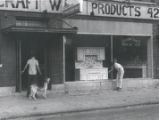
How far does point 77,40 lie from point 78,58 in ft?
2.98

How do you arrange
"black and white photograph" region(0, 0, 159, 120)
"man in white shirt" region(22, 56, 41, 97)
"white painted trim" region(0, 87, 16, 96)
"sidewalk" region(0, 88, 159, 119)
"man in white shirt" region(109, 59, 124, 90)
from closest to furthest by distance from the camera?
"sidewalk" region(0, 88, 159, 119), "black and white photograph" region(0, 0, 159, 120), "man in white shirt" region(22, 56, 41, 97), "white painted trim" region(0, 87, 16, 96), "man in white shirt" region(109, 59, 124, 90)

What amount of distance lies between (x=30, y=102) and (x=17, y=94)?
4.94ft

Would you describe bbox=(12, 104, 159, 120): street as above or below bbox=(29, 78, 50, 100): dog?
below

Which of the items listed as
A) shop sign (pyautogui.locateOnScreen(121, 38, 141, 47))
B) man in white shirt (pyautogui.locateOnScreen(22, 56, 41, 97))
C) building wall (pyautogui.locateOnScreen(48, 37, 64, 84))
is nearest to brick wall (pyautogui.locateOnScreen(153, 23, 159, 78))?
shop sign (pyautogui.locateOnScreen(121, 38, 141, 47))

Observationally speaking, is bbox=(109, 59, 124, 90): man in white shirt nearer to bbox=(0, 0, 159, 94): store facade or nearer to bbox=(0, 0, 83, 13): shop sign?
bbox=(0, 0, 159, 94): store facade

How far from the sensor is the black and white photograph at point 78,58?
562 inches

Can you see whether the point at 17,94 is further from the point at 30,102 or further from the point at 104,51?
the point at 104,51

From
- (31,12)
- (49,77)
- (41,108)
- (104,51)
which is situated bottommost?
(41,108)

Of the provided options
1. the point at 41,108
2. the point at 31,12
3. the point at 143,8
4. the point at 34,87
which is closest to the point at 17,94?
the point at 34,87

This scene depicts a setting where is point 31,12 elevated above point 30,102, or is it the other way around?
point 31,12

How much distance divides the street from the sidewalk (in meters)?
0.44

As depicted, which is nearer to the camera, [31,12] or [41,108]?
[41,108]

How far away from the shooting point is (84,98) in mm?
15750

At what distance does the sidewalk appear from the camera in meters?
12.9
